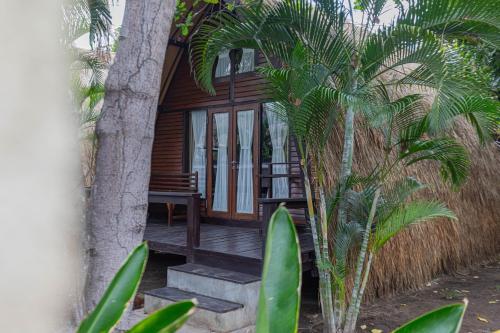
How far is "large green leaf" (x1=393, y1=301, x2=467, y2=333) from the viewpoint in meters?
1.07

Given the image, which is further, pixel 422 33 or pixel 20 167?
pixel 422 33

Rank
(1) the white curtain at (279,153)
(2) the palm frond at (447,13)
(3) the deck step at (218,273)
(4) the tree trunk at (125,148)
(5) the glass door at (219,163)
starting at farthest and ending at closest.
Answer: (5) the glass door at (219,163)
(1) the white curtain at (279,153)
(3) the deck step at (218,273)
(2) the palm frond at (447,13)
(4) the tree trunk at (125,148)

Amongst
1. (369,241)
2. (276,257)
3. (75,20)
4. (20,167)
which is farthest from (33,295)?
(369,241)

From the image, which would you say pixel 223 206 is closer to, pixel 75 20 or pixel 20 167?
pixel 75 20

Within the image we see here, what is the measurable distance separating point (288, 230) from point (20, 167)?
106cm

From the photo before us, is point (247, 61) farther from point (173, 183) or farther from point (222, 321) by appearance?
point (222, 321)

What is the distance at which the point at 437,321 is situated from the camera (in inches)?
42.2

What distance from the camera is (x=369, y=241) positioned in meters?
4.01

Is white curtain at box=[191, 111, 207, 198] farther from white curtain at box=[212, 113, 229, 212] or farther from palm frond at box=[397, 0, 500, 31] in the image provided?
palm frond at box=[397, 0, 500, 31]

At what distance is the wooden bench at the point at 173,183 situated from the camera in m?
7.69

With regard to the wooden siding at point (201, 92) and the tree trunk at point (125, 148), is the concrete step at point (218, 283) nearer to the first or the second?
the tree trunk at point (125, 148)

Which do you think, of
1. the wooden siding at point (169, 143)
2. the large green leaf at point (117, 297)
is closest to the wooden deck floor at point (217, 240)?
the wooden siding at point (169, 143)

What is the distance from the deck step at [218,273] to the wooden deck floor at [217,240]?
0.19m

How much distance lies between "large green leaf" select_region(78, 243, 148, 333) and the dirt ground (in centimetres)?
355
